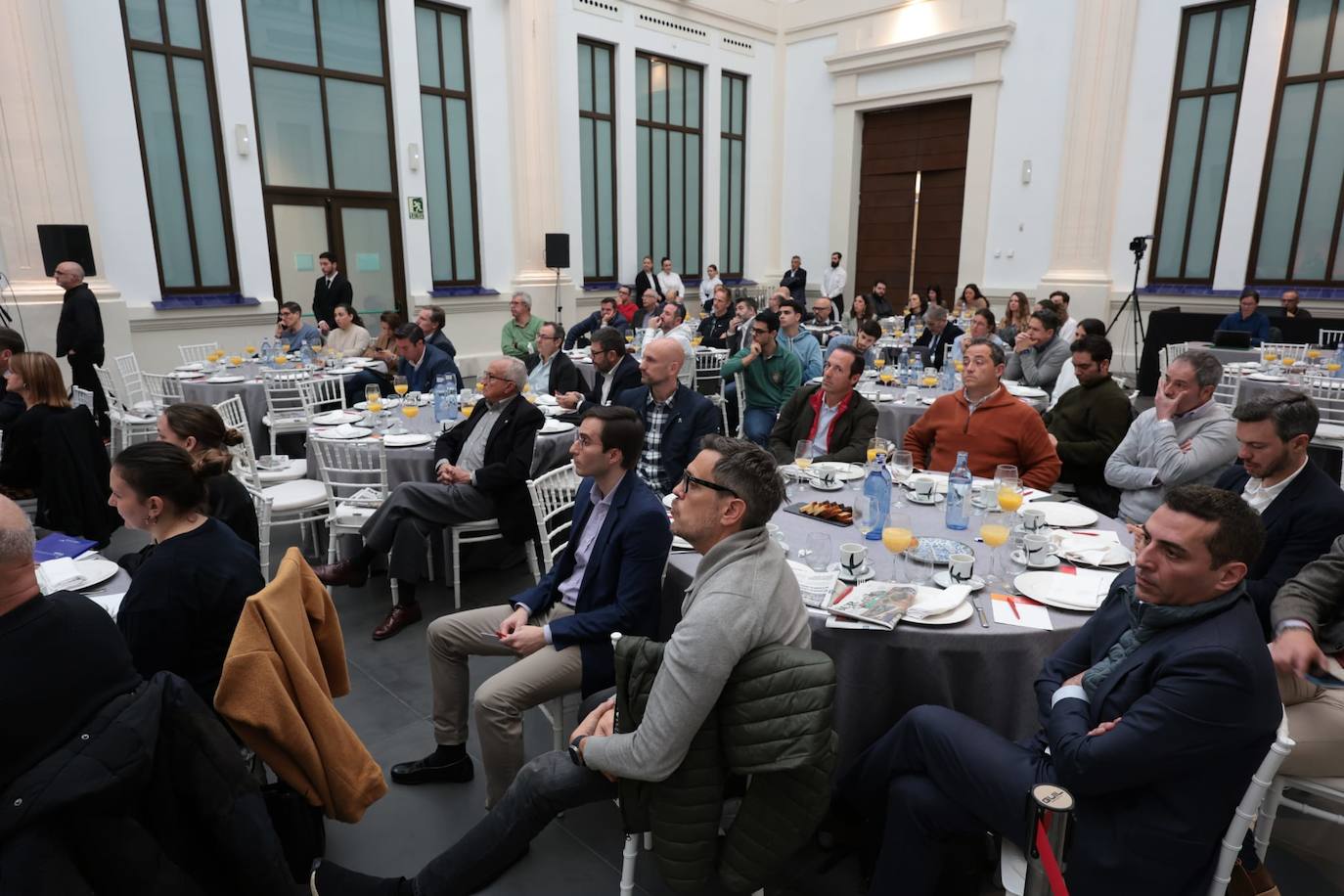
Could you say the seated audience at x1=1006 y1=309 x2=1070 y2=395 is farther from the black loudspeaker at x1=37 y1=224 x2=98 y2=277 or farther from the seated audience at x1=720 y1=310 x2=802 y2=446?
the black loudspeaker at x1=37 y1=224 x2=98 y2=277

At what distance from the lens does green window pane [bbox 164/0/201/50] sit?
26.8ft

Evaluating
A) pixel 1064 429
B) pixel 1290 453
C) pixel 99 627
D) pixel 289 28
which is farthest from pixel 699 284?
pixel 99 627

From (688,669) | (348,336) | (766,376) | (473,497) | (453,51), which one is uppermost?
(453,51)

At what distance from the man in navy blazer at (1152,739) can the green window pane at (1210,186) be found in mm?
10472

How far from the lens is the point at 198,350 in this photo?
28.2 feet

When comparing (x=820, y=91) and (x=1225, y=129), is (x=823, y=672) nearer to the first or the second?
(x=1225, y=129)

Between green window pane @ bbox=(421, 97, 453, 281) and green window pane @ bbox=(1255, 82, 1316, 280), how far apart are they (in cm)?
1059

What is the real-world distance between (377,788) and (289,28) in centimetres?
982

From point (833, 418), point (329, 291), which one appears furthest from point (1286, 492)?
point (329, 291)

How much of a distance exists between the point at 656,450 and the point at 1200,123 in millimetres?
9840

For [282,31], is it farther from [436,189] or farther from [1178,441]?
[1178,441]

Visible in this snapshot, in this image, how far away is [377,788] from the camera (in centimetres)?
204

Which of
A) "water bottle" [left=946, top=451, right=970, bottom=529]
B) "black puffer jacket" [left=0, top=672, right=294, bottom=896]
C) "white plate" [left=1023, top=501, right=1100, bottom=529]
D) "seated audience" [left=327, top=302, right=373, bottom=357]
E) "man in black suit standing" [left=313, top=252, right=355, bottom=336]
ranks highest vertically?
"man in black suit standing" [left=313, top=252, right=355, bottom=336]

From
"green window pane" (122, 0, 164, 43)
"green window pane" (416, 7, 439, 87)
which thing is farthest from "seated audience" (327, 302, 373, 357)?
"green window pane" (416, 7, 439, 87)
